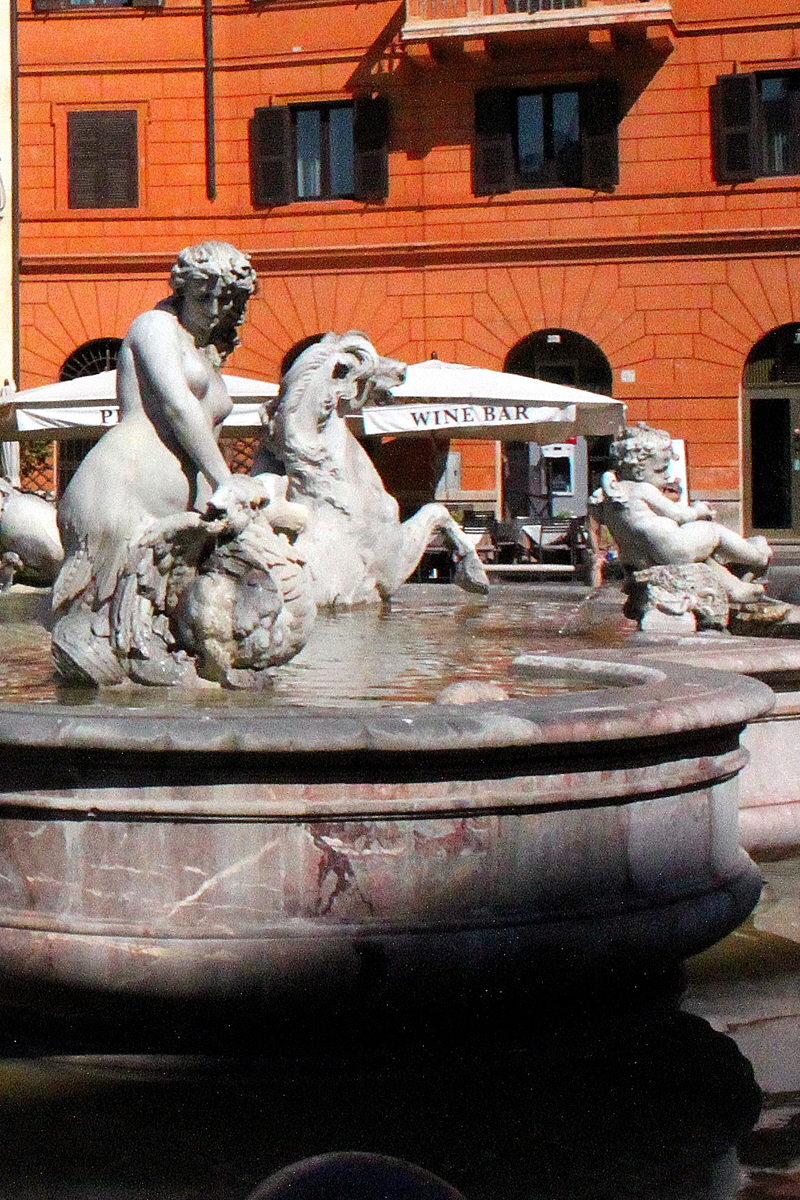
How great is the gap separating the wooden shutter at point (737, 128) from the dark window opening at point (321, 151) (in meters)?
4.41

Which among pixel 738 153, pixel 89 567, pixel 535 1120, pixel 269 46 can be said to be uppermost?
pixel 269 46

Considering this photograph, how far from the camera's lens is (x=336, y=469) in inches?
279

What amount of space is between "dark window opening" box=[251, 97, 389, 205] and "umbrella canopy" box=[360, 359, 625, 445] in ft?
27.5

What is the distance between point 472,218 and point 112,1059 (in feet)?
69.8

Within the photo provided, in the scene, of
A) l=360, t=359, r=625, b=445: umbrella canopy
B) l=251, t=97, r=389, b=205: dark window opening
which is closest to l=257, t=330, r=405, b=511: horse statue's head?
l=360, t=359, r=625, b=445: umbrella canopy

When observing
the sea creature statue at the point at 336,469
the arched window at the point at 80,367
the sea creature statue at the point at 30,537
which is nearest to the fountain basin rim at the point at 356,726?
the sea creature statue at the point at 336,469

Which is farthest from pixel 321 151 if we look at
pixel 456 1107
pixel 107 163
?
pixel 456 1107

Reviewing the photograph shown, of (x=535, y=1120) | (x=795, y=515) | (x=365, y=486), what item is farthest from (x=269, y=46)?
(x=535, y=1120)

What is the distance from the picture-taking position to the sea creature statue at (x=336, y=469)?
704 cm

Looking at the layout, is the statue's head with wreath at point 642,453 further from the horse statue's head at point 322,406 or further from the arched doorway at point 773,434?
the arched doorway at point 773,434

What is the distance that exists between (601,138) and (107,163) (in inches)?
268

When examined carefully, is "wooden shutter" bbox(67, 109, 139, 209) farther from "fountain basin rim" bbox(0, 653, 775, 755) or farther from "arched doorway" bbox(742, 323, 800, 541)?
"fountain basin rim" bbox(0, 653, 775, 755)

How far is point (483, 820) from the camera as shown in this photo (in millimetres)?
3059

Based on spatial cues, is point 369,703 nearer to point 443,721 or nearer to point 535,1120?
point 443,721
